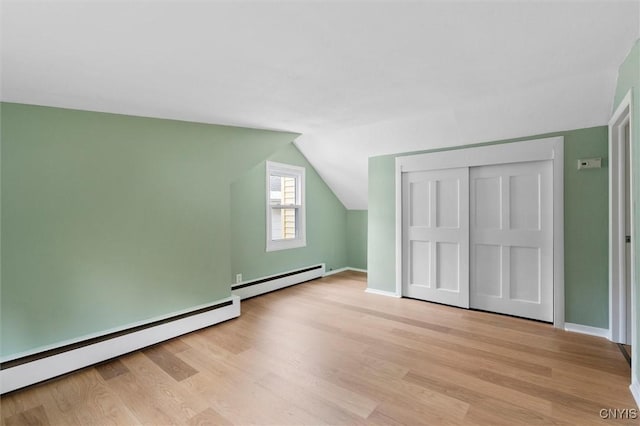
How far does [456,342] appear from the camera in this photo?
279 centimetres

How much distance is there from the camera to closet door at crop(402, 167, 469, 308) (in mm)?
3672

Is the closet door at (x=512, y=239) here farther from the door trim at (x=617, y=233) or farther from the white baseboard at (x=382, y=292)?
the white baseboard at (x=382, y=292)

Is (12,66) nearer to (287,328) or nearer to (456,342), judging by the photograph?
(287,328)

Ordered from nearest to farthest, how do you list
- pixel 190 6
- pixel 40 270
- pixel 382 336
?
pixel 190 6, pixel 40 270, pixel 382 336

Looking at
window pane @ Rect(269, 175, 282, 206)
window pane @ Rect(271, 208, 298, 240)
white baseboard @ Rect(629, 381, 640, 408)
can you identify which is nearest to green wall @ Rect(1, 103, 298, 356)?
window pane @ Rect(269, 175, 282, 206)

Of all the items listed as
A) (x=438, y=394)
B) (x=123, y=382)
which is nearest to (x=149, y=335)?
(x=123, y=382)

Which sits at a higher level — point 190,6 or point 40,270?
point 190,6

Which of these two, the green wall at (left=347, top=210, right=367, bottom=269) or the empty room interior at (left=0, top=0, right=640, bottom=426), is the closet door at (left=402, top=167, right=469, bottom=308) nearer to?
the empty room interior at (left=0, top=0, right=640, bottom=426)

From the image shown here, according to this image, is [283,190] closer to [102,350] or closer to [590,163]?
[102,350]

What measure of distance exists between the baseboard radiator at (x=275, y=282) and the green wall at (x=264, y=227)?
0.09 meters

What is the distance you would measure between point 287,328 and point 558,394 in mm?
2267

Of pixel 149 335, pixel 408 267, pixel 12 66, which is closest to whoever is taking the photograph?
pixel 12 66

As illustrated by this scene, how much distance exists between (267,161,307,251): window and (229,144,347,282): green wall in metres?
0.10

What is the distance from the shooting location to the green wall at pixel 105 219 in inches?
85.0
